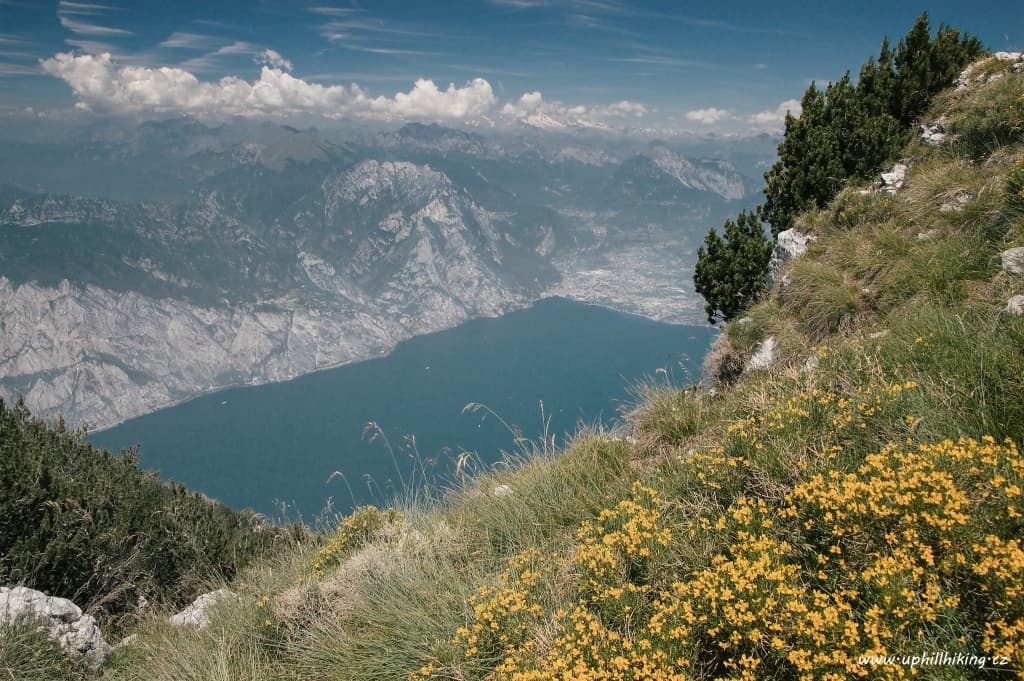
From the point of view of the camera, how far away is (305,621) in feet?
19.8

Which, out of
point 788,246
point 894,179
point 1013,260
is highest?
point 894,179

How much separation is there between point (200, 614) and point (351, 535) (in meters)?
2.28

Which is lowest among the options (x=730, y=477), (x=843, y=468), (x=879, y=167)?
(x=730, y=477)

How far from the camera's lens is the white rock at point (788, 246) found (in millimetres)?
13523

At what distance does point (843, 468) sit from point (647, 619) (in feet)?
7.31

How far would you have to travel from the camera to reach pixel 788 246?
14.1 m

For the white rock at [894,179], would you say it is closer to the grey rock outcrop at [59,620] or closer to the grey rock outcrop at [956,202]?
the grey rock outcrop at [956,202]

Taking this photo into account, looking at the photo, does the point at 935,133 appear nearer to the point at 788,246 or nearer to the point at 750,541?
the point at 788,246

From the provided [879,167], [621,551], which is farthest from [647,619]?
[879,167]

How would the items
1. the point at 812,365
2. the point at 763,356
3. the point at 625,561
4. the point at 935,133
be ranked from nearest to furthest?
the point at 625,561
the point at 812,365
the point at 763,356
the point at 935,133

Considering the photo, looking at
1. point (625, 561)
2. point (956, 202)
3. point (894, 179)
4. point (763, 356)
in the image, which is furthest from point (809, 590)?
point (894, 179)

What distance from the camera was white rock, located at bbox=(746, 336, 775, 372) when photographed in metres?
9.46

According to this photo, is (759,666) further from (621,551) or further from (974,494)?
(974,494)

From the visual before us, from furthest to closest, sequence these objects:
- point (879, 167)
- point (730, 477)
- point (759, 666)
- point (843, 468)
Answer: point (879, 167) → point (730, 477) → point (843, 468) → point (759, 666)
